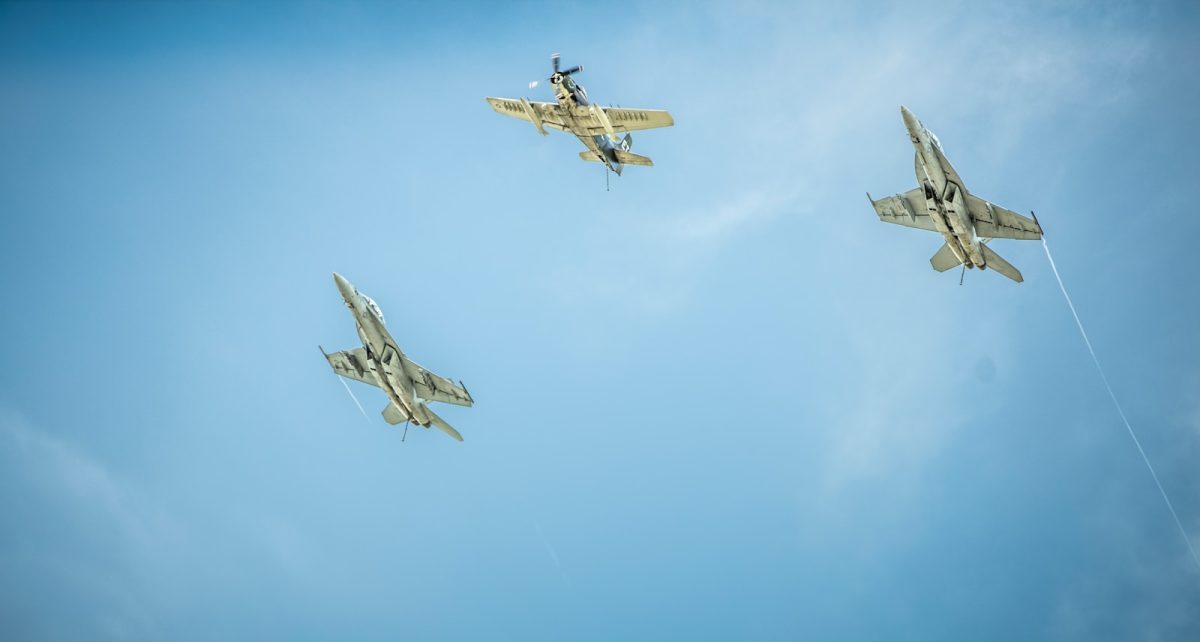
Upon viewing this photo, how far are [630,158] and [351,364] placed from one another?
35.0 meters

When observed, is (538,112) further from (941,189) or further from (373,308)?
(941,189)

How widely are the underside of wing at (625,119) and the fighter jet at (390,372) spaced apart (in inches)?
1019

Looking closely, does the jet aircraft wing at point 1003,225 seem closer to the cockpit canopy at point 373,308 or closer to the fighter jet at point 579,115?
the fighter jet at point 579,115

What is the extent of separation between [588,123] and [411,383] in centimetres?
2928

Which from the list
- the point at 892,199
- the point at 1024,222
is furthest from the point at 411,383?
the point at 1024,222

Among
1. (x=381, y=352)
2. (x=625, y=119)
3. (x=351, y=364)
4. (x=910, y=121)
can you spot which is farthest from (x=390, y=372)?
(x=910, y=121)

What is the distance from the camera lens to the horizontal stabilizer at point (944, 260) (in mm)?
81625

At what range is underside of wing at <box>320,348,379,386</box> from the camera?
88562 mm

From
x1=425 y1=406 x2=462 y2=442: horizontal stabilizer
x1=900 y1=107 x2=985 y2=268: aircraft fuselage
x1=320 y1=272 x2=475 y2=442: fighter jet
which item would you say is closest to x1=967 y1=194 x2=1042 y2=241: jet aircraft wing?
x1=900 y1=107 x2=985 y2=268: aircraft fuselage

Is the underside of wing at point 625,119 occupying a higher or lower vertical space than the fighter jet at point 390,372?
higher

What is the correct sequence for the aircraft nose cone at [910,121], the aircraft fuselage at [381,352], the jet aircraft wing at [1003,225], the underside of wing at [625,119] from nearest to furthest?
the aircraft nose cone at [910,121]
the jet aircraft wing at [1003,225]
the aircraft fuselage at [381,352]
the underside of wing at [625,119]

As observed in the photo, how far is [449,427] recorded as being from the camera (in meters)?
83.9

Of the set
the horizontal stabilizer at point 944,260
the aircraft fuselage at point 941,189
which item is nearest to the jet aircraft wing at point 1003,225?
the aircraft fuselage at point 941,189

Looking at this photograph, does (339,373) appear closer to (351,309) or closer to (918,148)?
(351,309)
